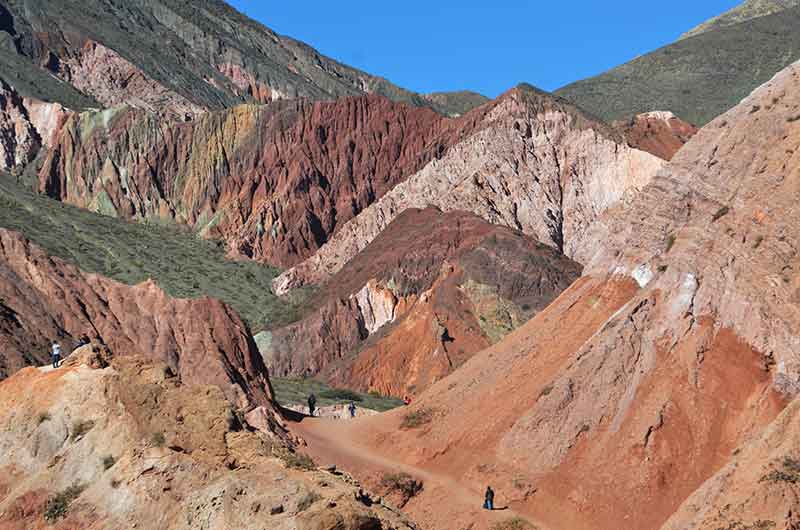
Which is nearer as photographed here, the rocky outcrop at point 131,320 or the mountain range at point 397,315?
the mountain range at point 397,315

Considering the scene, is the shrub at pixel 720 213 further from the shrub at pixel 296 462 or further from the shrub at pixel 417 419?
the shrub at pixel 296 462

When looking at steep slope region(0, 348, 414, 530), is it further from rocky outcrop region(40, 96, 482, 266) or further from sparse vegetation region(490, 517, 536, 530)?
rocky outcrop region(40, 96, 482, 266)

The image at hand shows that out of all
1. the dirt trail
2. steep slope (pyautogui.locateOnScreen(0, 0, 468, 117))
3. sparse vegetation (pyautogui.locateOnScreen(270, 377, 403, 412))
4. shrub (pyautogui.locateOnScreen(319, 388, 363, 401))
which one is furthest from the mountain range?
steep slope (pyautogui.locateOnScreen(0, 0, 468, 117))

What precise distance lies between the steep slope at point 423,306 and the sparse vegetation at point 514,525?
40.2 metres

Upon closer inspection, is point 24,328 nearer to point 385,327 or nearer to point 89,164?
point 385,327

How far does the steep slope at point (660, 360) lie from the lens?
38.4m

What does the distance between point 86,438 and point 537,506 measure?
19.7 meters

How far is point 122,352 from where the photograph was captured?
52438 millimetres

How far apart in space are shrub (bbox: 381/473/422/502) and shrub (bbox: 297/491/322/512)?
23099 mm

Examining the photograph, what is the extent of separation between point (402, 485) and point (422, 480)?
0.99m

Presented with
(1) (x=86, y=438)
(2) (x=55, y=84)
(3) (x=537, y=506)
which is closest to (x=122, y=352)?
(3) (x=537, y=506)

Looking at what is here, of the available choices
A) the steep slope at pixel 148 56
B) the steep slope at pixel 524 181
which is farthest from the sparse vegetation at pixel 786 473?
the steep slope at pixel 148 56

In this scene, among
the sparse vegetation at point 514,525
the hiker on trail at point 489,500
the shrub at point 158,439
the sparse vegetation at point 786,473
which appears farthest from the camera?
the hiker on trail at point 489,500

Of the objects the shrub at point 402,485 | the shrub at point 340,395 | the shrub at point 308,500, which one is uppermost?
the shrub at point 340,395
